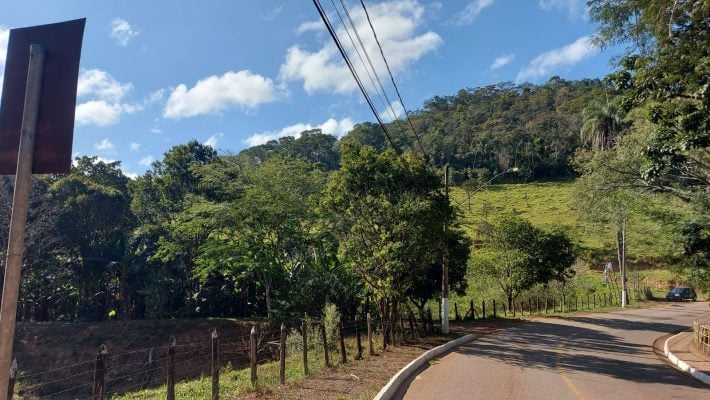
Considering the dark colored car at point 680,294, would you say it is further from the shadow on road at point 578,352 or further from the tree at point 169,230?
the tree at point 169,230

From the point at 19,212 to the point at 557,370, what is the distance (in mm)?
Answer: 13389

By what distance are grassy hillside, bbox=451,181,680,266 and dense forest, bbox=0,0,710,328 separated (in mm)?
4901

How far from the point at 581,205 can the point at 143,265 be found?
91.2 ft

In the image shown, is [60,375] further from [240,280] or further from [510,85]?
[510,85]

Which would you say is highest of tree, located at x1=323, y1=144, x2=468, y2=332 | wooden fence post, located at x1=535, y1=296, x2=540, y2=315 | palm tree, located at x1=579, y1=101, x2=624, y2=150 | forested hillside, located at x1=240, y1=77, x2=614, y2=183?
forested hillside, located at x1=240, y1=77, x2=614, y2=183

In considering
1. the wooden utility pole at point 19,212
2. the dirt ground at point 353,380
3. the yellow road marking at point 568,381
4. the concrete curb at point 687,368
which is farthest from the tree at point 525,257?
the wooden utility pole at point 19,212

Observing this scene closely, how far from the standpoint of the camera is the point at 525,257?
32969mm

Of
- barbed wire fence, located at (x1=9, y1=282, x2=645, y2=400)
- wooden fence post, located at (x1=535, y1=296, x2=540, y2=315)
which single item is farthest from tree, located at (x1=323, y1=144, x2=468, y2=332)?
wooden fence post, located at (x1=535, y1=296, x2=540, y2=315)

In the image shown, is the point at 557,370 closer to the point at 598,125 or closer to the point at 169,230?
the point at 169,230

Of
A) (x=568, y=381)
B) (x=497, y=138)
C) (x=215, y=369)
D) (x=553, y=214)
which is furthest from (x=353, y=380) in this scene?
(x=497, y=138)

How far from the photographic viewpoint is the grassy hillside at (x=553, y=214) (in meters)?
37.2

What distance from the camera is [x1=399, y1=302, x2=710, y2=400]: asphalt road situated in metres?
10.2

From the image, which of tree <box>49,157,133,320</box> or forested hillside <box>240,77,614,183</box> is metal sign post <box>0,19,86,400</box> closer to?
tree <box>49,157,133,320</box>

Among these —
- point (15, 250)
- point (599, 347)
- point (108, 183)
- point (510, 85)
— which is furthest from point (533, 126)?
point (15, 250)
